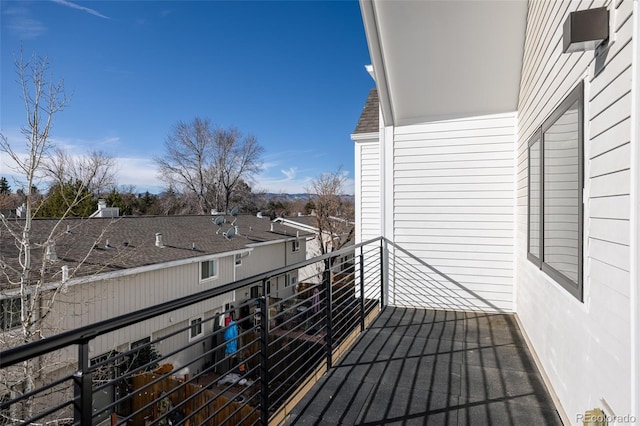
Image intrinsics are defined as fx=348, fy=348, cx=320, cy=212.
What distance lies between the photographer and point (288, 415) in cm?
235

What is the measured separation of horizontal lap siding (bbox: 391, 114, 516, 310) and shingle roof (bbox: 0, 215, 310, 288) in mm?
6037

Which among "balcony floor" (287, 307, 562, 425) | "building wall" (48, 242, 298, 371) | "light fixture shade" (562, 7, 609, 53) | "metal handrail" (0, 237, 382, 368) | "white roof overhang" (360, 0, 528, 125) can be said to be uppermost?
"white roof overhang" (360, 0, 528, 125)

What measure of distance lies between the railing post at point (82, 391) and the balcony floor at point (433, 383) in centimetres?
149

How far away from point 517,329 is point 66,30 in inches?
544

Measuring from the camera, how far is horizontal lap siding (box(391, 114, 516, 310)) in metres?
4.55

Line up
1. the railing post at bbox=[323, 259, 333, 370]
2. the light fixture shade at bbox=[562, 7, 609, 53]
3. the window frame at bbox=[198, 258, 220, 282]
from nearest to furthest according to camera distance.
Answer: the light fixture shade at bbox=[562, 7, 609, 53]
the railing post at bbox=[323, 259, 333, 370]
the window frame at bbox=[198, 258, 220, 282]

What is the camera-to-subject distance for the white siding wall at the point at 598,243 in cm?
146

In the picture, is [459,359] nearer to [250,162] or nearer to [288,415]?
[288,415]

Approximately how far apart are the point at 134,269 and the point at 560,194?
9.06 metres

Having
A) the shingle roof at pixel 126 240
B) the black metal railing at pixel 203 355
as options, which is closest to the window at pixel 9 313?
the shingle roof at pixel 126 240

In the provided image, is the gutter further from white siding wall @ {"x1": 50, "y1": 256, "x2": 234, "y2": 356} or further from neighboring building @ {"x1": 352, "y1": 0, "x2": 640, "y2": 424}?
white siding wall @ {"x1": 50, "y1": 256, "x2": 234, "y2": 356}

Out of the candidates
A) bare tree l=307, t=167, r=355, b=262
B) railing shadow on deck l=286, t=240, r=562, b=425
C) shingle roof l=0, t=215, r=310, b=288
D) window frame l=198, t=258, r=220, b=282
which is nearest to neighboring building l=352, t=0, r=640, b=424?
railing shadow on deck l=286, t=240, r=562, b=425

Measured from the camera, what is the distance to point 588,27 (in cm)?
168

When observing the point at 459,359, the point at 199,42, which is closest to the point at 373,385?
the point at 459,359
